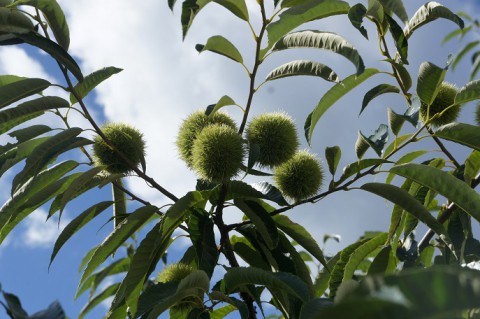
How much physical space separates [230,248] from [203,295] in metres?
0.25

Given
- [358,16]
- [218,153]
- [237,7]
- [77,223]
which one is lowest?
[77,223]

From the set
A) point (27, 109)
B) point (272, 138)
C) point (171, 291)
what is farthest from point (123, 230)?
point (272, 138)

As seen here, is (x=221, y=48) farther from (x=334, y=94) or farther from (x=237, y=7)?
(x=334, y=94)

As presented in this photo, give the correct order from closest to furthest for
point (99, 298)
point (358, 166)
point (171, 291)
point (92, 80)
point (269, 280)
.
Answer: point (269, 280) → point (171, 291) → point (358, 166) → point (92, 80) → point (99, 298)

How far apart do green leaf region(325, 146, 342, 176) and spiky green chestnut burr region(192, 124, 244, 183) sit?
26 centimetres

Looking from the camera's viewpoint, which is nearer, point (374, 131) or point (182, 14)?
point (182, 14)

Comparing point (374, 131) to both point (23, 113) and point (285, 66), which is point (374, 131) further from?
point (23, 113)

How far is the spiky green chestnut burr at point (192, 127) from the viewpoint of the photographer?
2.14m

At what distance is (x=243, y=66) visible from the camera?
194 cm

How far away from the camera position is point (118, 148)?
216cm

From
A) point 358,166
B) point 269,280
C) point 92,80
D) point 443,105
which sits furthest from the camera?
point 443,105

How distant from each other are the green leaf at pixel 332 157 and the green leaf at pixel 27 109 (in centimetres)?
81

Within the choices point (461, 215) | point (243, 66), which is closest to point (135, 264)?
point (243, 66)

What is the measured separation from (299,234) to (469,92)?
66cm
